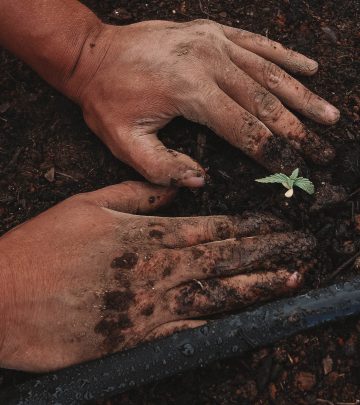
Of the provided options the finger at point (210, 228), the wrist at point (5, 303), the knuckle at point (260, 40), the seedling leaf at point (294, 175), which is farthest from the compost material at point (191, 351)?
the knuckle at point (260, 40)

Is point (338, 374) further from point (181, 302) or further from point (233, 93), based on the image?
point (233, 93)

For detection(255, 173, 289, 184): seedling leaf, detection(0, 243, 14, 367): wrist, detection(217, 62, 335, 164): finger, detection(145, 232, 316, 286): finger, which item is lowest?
detection(0, 243, 14, 367): wrist

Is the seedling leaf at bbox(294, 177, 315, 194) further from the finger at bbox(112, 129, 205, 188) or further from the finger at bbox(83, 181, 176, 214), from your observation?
the finger at bbox(83, 181, 176, 214)

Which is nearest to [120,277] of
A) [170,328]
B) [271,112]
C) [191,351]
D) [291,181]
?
[170,328]

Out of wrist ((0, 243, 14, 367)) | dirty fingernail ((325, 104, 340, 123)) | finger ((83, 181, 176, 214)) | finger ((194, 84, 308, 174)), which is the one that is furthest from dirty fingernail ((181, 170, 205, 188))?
wrist ((0, 243, 14, 367))

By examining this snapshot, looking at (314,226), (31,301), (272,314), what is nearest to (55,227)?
(31,301)

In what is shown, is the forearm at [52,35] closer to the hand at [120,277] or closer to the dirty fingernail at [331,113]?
the hand at [120,277]
